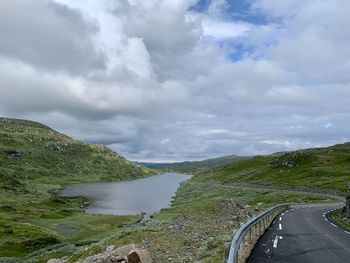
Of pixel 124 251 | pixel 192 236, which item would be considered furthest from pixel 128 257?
pixel 192 236

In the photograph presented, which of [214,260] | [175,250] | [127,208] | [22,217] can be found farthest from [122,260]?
[127,208]

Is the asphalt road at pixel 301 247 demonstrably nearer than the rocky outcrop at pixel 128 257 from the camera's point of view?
Yes

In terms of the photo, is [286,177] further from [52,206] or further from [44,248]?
[44,248]

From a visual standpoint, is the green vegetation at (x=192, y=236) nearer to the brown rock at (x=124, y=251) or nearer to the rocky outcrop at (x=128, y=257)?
the brown rock at (x=124, y=251)

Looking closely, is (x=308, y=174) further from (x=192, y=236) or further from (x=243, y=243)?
(x=243, y=243)

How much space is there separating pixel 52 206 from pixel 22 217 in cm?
2788

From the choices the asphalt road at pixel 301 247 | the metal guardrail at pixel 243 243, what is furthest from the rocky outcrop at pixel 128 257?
the asphalt road at pixel 301 247

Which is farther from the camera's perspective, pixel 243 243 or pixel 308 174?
pixel 308 174

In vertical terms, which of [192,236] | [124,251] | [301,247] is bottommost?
[124,251]

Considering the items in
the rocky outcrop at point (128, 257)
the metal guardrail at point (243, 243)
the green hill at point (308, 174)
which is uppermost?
the green hill at point (308, 174)

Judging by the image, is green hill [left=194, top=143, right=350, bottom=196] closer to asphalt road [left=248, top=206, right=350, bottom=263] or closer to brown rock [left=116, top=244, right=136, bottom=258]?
asphalt road [left=248, top=206, right=350, bottom=263]

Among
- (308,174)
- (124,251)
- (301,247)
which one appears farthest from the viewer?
(308,174)

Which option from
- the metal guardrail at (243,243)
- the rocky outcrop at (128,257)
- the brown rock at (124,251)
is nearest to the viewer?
the metal guardrail at (243,243)

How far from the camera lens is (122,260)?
2284 cm
